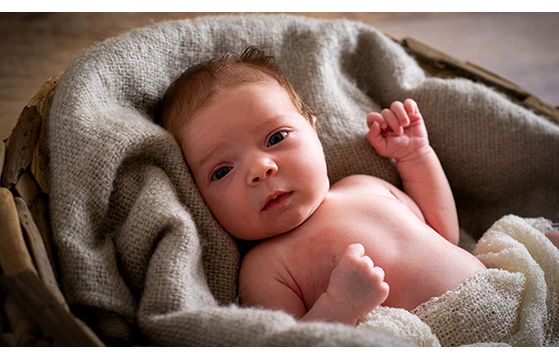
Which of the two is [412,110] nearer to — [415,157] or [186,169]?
[415,157]

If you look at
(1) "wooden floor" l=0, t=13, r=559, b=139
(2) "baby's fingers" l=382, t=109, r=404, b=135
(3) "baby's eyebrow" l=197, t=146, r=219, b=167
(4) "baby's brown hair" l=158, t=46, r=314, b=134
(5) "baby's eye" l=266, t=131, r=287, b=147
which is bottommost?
(1) "wooden floor" l=0, t=13, r=559, b=139

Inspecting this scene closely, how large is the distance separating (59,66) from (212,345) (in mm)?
1151

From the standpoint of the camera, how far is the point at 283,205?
1.14 meters

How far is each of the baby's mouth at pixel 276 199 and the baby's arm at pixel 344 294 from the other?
4.6 inches

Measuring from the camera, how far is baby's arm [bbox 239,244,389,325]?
1.01 metres

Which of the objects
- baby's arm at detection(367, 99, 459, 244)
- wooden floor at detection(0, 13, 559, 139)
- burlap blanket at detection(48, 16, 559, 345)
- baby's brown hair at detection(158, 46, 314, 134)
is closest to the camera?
burlap blanket at detection(48, 16, 559, 345)

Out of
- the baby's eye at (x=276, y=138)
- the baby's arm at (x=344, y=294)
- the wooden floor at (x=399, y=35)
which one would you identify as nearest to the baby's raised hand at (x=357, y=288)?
the baby's arm at (x=344, y=294)

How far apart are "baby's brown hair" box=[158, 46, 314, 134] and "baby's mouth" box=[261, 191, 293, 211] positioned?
0.59 ft

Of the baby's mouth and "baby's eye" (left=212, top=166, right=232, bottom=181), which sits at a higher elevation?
"baby's eye" (left=212, top=166, right=232, bottom=181)

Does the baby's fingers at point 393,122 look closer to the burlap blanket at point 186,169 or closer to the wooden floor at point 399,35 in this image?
the burlap blanket at point 186,169

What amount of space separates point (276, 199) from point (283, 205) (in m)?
0.01

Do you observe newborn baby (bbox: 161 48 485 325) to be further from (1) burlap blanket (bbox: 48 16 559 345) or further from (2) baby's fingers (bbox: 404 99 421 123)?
(2) baby's fingers (bbox: 404 99 421 123)

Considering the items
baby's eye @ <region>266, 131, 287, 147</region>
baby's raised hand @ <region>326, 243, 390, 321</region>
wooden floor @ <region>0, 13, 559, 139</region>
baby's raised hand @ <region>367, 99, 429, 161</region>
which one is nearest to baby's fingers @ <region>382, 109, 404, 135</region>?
baby's raised hand @ <region>367, 99, 429, 161</region>
